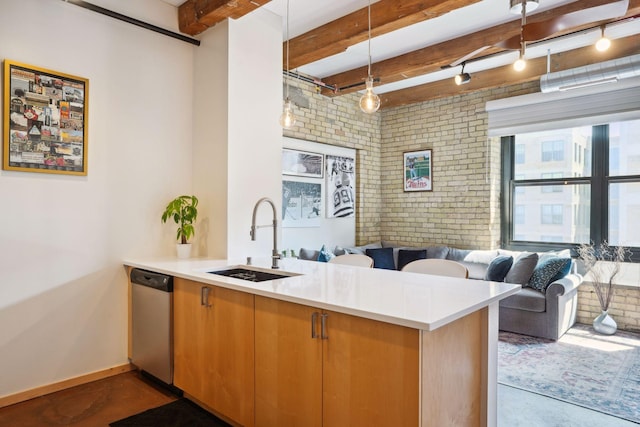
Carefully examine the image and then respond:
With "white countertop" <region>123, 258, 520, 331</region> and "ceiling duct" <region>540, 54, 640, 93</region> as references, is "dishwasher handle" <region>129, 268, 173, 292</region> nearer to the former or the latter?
"white countertop" <region>123, 258, 520, 331</region>

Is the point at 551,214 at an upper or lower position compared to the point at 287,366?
upper

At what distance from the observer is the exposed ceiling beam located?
3039mm

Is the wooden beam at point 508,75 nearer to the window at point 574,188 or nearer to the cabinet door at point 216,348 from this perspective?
the window at point 574,188

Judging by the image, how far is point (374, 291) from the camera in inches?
78.9

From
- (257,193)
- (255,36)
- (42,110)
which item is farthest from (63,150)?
(255,36)

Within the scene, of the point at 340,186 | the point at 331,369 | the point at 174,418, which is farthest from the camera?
the point at 340,186

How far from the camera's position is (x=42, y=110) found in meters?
2.77

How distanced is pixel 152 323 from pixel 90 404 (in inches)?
24.1

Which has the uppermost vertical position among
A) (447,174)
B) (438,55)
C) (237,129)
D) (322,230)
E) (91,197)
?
(438,55)

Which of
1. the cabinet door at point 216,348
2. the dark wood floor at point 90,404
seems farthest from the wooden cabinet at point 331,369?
the dark wood floor at point 90,404

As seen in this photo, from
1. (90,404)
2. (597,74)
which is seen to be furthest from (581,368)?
(90,404)

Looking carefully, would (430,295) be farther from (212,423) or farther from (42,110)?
(42,110)

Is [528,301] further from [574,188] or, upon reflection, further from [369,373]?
[369,373]

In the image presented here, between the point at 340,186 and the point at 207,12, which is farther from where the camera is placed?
the point at 340,186
